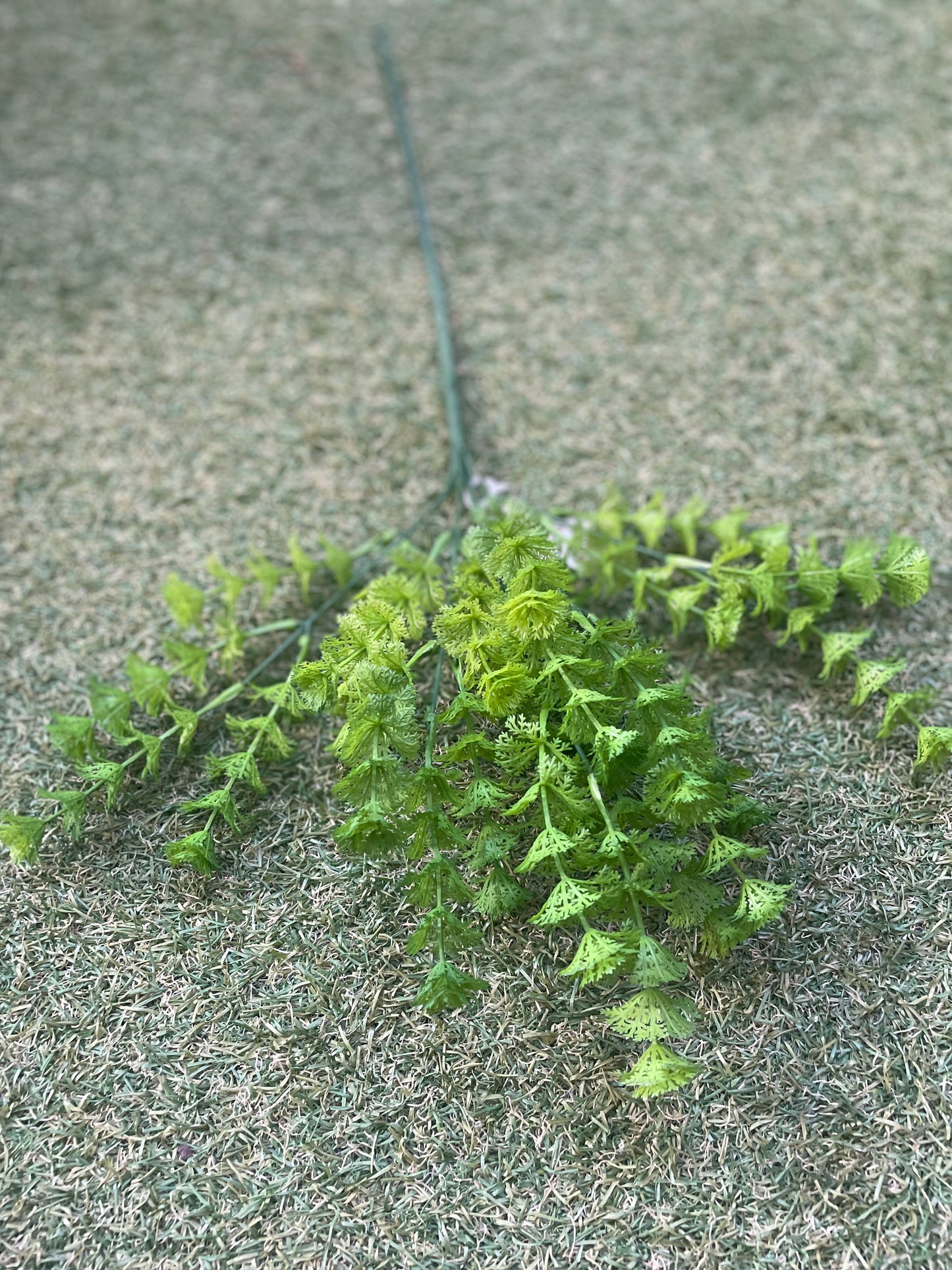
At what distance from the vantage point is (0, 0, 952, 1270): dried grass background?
2.85 feet

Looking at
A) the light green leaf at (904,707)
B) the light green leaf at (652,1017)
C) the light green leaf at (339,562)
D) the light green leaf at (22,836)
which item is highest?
the light green leaf at (339,562)

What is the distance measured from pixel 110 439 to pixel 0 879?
2.02 feet

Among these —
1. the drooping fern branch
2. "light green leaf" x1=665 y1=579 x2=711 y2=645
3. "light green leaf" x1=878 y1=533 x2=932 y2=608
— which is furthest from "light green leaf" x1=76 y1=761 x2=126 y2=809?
"light green leaf" x1=878 y1=533 x2=932 y2=608

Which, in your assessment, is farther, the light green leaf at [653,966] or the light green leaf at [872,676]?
the light green leaf at [872,676]

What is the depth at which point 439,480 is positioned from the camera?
4.40 feet

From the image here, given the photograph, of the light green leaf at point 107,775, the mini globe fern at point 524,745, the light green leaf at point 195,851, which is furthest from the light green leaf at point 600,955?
the light green leaf at point 107,775

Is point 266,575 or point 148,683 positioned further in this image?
point 266,575

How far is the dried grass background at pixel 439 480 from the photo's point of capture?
2.85 feet

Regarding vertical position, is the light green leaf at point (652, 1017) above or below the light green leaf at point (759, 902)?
below

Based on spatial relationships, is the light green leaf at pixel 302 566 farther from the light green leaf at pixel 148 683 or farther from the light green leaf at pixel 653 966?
the light green leaf at pixel 653 966

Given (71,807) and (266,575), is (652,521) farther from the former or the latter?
(71,807)

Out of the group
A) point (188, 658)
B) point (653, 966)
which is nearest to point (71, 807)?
point (188, 658)

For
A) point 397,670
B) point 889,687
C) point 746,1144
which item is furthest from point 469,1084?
point 889,687

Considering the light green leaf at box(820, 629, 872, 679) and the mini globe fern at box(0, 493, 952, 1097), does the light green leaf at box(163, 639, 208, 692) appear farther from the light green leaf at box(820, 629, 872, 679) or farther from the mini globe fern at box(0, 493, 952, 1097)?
the light green leaf at box(820, 629, 872, 679)
